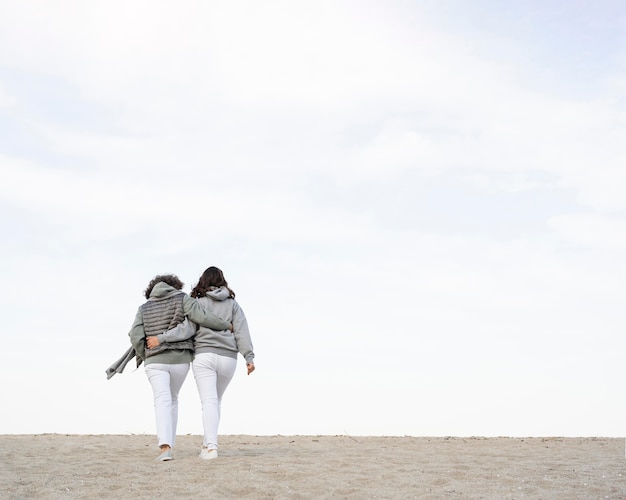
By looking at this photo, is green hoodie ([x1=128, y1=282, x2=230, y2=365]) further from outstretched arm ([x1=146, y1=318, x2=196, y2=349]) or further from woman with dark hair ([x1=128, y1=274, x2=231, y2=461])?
outstretched arm ([x1=146, y1=318, x2=196, y2=349])

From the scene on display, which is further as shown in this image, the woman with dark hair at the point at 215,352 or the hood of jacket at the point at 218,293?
the hood of jacket at the point at 218,293

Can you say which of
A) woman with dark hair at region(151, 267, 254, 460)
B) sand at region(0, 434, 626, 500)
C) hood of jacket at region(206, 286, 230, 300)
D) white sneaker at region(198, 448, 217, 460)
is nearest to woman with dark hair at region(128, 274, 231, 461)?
woman with dark hair at region(151, 267, 254, 460)

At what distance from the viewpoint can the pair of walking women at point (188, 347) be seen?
959 cm

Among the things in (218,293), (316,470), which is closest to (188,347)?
(218,293)

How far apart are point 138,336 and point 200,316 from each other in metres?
0.86

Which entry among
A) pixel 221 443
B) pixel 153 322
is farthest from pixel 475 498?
pixel 221 443

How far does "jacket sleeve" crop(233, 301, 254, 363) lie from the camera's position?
975cm

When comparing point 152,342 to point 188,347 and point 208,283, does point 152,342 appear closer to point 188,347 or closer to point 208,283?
point 188,347

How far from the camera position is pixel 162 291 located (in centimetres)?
978

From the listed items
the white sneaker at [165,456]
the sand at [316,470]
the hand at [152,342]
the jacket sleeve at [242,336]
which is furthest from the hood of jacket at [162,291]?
the sand at [316,470]

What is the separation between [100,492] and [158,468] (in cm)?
124

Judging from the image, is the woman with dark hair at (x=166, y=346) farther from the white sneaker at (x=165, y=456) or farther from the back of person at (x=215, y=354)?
the back of person at (x=215, y=354)

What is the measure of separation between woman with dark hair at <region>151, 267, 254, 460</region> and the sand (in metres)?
0.47

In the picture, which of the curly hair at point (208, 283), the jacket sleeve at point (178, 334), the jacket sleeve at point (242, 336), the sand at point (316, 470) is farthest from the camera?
the curly hair at point (208, 283)
